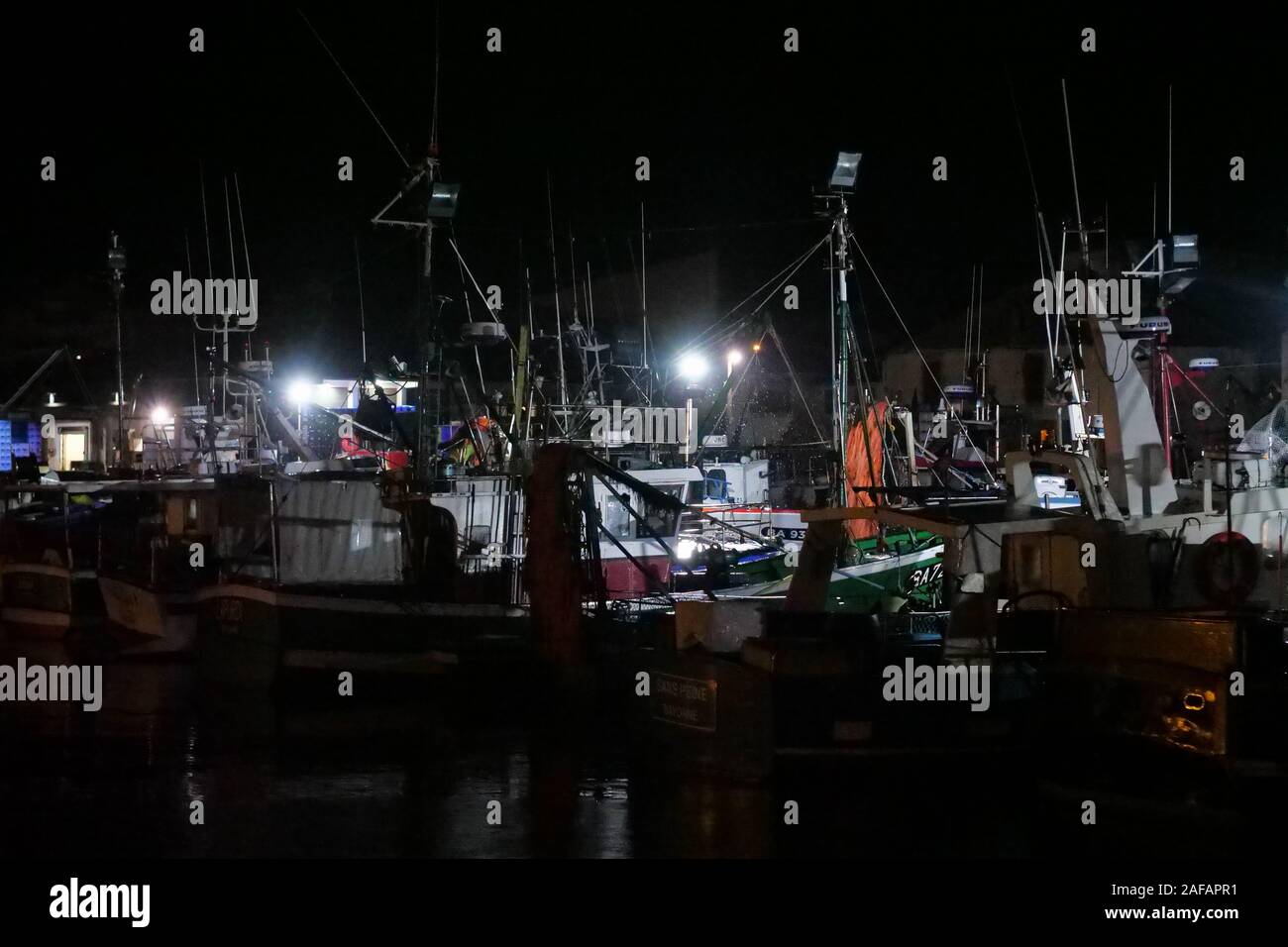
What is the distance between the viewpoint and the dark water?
26.3 ft

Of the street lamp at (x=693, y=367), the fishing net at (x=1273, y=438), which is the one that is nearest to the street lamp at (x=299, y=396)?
the street lamp at (x=693, y=367)

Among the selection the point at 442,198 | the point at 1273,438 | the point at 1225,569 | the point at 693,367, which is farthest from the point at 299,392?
the point at 1225,569

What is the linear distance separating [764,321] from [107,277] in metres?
14.7

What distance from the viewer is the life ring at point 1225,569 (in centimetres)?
1109

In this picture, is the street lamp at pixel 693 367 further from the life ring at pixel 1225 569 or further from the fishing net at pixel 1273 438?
the life ring at pixel 1225 569

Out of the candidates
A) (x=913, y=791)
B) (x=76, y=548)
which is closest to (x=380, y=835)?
(x=913, y=791)

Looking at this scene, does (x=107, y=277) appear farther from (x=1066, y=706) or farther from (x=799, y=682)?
(x=1066, y=706)

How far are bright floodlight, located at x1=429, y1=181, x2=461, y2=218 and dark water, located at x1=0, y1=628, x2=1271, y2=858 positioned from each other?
29.2 feet

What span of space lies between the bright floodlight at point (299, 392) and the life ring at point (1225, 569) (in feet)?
67.1

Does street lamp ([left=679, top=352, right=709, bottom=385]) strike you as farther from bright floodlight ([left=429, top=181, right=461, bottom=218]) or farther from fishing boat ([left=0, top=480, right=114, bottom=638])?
fishing boat ([left=0, top=480, right=114, bottom=638])

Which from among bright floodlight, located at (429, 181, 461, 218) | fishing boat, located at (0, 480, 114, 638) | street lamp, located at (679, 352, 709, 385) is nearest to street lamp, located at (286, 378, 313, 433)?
fishing boat, located at (0, 480, 114, 638)

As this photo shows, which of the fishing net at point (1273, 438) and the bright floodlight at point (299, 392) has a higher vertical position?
the bright floodlight at point (299, 392)

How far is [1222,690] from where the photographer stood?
702 cm

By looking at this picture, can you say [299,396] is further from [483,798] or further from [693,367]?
[483,798]
